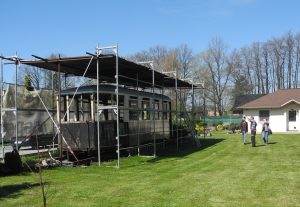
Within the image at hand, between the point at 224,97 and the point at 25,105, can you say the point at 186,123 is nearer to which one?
the point at 25,105

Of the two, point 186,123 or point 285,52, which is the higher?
point 285,52

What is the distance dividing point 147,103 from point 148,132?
1.63m

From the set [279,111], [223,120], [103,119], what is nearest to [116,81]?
[103,119]

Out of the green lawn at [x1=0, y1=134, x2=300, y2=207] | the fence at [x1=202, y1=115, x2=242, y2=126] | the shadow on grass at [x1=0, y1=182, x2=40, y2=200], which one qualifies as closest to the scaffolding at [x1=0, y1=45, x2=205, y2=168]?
the green lawn at [x1=0, y1=134, x2=300, y2=207]

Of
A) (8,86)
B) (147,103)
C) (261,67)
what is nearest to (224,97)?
(261,67)

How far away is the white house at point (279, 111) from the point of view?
48938 millimetres

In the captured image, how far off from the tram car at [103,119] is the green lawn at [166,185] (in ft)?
4.73

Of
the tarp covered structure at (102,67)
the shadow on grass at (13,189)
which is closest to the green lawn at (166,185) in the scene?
the shadow on grass at (13,189)

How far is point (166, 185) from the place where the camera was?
13.7 metres

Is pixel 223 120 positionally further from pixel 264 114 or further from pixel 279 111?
pixel 279 111

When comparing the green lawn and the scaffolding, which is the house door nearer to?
the scaffolding

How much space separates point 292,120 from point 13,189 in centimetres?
3986

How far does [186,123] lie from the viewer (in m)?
34.8

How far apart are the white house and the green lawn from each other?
96.5 ft
